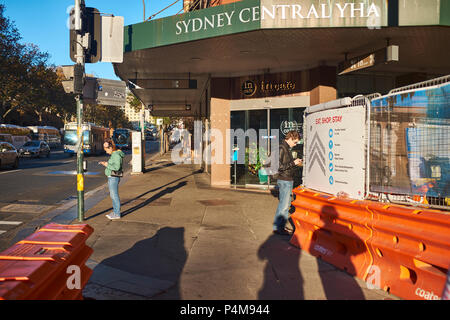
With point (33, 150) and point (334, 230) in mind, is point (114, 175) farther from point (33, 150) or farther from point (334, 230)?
point (33, 150)

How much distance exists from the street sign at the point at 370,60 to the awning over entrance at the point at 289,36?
32cm

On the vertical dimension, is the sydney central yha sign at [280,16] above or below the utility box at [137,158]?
above

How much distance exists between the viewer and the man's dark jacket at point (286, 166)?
7480 millimetres

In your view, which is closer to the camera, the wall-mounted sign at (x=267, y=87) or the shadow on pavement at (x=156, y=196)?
the shadow on pavement at (x=156, y=196)

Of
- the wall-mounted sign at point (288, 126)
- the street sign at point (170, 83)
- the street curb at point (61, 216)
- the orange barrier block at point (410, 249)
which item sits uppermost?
the street sign at point (170, 83)

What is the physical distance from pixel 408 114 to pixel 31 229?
7.04 metres

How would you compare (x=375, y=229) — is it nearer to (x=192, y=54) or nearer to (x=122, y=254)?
(x=122, y=254)

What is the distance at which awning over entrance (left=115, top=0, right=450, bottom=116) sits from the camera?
27.9 feet

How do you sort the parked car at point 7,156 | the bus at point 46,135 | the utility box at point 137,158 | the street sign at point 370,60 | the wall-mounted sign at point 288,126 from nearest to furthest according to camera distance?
the street sign at point 370,60
the wall-mounted sign at point 288,126
the utility box at point 137,158
the parked car at point 7,156
the bus at point 46,135

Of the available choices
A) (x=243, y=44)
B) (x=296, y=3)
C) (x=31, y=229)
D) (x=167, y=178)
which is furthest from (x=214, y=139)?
(x=31, y=229)

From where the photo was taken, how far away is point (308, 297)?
4.52 meters

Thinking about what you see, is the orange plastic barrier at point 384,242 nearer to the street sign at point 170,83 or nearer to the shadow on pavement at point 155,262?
the shadow on pavement at point 155,262

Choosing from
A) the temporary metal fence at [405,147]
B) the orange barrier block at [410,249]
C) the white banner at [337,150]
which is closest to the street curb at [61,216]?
the white banner at [337,150]

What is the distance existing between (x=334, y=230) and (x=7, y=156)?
20485mm
